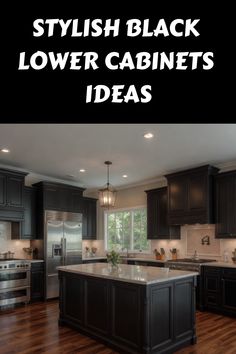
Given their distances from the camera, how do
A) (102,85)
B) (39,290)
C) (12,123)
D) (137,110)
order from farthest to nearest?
(39,290) < (12,123) < (137,110) < (102,85)

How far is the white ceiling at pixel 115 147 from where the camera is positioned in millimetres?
4137

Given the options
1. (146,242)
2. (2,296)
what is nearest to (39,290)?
(2,296)

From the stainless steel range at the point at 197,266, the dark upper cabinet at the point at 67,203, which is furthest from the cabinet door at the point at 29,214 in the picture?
the stainless steel range at the point at 197,266

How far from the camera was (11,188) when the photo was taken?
6215mm

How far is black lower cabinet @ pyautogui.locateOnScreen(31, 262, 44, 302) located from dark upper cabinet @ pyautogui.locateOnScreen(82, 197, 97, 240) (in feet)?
6.41

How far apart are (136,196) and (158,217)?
1.21m

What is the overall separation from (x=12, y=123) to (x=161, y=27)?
2.43 meters

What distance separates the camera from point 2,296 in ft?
19.0

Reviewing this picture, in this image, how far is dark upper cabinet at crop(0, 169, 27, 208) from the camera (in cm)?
604

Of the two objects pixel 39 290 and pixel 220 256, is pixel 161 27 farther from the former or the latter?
pixel 39 290

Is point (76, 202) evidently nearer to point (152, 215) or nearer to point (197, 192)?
point (152, 215)

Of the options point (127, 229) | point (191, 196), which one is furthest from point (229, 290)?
point (127, 229)

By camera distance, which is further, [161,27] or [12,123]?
[12,123]

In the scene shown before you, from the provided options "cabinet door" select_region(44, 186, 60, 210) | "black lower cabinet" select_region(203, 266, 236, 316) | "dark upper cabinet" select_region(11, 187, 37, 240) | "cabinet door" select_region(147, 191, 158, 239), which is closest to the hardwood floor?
"black lower cabinet" select_region(203, 266, 236, 316)
